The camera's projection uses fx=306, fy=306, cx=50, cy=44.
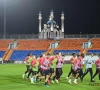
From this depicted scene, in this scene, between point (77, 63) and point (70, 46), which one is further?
point (70, 46)

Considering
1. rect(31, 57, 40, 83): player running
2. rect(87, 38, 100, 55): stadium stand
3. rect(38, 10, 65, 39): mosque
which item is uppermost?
rect(38, 10, 65, 39): mosque

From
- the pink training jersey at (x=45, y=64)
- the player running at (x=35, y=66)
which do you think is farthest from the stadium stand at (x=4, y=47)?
the pink training jersey at (x=45, y=64)

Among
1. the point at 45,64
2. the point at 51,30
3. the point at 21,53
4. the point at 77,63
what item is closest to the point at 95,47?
the point at 21,53

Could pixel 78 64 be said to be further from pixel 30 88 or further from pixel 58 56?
pixel 30 88

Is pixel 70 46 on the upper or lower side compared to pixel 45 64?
upper

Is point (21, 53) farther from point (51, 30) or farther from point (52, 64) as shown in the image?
point (52, 64)

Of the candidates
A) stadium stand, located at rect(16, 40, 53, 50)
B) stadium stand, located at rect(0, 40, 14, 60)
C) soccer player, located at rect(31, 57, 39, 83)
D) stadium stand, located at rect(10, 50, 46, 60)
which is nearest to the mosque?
stadium stand, located at rect(16, 40, 53, 50)

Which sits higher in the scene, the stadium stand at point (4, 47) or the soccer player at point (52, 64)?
the stadium stand at point (4, 47)

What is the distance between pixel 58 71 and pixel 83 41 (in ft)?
218

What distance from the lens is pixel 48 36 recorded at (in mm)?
104062

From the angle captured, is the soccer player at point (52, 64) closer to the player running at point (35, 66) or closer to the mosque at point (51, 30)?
the player running at point (35, 66)

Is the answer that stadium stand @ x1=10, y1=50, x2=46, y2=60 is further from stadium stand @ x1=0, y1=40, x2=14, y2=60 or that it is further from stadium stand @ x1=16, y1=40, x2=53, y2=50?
stadium stand @ x1=0, y1=40, x2=14, y2=60

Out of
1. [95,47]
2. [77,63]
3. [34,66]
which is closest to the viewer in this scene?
[77,63]

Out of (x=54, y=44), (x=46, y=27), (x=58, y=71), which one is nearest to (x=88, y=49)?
(x=54, y=44)
